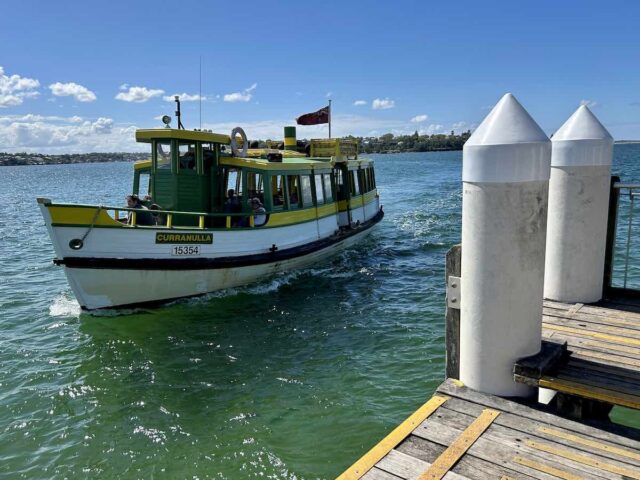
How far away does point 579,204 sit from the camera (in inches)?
217

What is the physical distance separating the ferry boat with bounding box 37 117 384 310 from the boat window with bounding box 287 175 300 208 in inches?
1.1

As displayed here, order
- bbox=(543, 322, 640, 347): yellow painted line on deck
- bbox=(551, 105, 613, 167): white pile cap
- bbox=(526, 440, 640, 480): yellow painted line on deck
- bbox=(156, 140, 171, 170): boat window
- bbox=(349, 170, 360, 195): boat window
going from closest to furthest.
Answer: bbox=(526, 440, 640, 480): yellow painted line on deck < bbox=(543, 322, 640, 347): yellow painted line on deck < bbox=(551, 105, 613, 167): white pile cap < bbox=(156, 140, 171, 170): boat window < bbox=(349, 170, 360, 195): boat window

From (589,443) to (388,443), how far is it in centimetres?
133

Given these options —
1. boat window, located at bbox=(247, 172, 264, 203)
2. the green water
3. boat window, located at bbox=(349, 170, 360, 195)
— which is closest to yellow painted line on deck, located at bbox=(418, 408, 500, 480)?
the green water

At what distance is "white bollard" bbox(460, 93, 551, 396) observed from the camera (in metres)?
3.85

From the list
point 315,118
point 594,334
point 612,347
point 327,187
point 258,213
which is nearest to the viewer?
point 612,347

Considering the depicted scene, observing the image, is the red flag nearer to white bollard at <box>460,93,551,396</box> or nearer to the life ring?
the life ring

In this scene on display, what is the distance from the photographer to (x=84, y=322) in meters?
11.2

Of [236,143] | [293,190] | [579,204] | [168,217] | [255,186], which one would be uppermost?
[236,143]

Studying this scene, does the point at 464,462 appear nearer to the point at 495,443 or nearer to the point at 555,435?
the point at 495,443

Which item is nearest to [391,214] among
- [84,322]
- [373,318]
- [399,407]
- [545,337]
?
[373,318]

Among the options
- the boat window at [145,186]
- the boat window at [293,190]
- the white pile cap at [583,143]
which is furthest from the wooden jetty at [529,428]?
the boat window at [145,186]

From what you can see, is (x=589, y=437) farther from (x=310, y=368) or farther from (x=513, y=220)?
(x=310, y=368)

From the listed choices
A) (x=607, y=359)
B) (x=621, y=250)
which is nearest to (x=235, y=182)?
(x=607, y=359)
